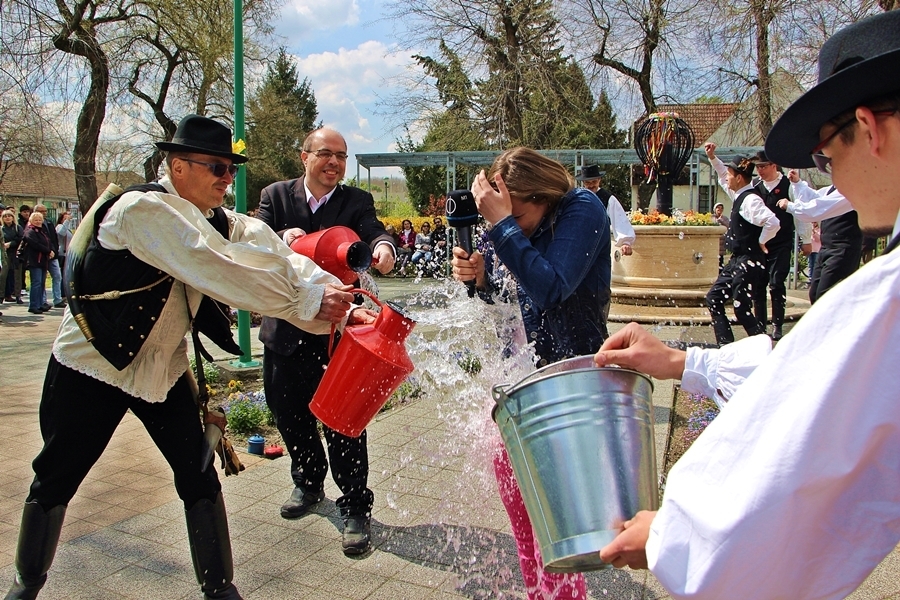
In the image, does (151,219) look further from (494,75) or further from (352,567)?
(494,75)

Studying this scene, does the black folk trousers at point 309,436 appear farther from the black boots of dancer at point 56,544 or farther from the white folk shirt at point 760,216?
the white folk shirt at point 760,216

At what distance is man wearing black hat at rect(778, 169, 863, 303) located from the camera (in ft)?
19.8

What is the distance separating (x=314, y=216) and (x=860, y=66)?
308 centimetres

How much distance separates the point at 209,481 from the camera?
2.63 m

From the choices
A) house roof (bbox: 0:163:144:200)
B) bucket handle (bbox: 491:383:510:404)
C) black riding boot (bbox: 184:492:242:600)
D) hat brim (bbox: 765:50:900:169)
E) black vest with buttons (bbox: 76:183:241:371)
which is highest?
house roof (bbox: 0:163:144:200)

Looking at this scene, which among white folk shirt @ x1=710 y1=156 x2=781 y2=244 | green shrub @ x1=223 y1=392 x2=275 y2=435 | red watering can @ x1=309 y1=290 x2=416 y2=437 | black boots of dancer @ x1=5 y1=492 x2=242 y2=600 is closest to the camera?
black boots of dancer @ x1=5 y1=492 x2=242 y2=600

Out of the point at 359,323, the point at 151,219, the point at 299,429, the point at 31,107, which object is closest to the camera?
the point at 151,219

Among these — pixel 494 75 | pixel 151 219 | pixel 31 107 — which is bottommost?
pixel 151 219

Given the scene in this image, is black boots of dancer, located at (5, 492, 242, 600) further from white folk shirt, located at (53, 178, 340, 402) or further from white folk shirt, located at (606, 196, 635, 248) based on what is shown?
white folk shirt, located at (606, 196, 635, 248)

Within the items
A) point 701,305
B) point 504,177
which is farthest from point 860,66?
point 701,305

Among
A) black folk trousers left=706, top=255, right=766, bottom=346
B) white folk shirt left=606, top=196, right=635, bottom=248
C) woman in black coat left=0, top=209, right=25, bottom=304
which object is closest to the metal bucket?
black folk trousers left=706, top=255, right=766, bottom=346

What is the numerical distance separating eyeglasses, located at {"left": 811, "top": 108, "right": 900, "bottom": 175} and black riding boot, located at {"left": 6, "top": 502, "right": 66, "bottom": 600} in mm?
2595

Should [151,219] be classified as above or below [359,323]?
above

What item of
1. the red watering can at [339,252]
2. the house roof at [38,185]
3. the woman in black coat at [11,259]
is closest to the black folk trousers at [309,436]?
the red watering can at [339,252]
